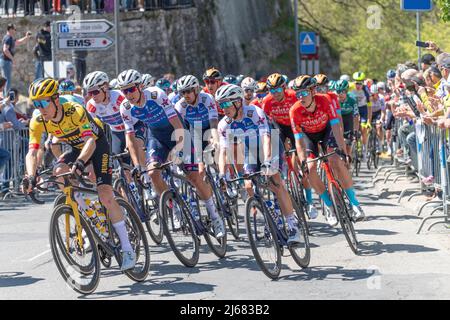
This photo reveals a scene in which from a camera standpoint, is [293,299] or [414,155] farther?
[414,155]

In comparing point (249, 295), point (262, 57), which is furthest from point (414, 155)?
point (262, 57)

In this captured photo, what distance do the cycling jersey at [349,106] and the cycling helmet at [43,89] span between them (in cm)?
969

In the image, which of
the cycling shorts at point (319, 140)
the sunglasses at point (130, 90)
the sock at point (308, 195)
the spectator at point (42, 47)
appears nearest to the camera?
the sunglasses at point (130, 90)

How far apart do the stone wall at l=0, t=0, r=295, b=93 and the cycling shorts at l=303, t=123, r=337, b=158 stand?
1596cm

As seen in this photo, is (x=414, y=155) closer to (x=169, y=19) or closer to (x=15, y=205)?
(x=15, y=205)

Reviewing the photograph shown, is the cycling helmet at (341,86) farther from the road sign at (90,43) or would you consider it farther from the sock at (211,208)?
the sock at (211,208)

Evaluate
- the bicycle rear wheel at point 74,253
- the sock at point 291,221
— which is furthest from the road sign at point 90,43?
the bicycle rear wheel at point 74,253

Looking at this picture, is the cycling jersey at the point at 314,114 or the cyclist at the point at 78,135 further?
the cycling jersey at the point at 314,114

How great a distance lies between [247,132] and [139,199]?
1695 mm

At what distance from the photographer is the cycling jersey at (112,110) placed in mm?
12977

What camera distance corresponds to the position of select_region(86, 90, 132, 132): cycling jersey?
1298 centimetres

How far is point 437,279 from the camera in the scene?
9.70 m

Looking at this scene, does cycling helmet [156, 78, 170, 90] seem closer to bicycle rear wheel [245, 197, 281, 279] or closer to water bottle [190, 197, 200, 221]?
water bottle [190, 197, 200, 221]
